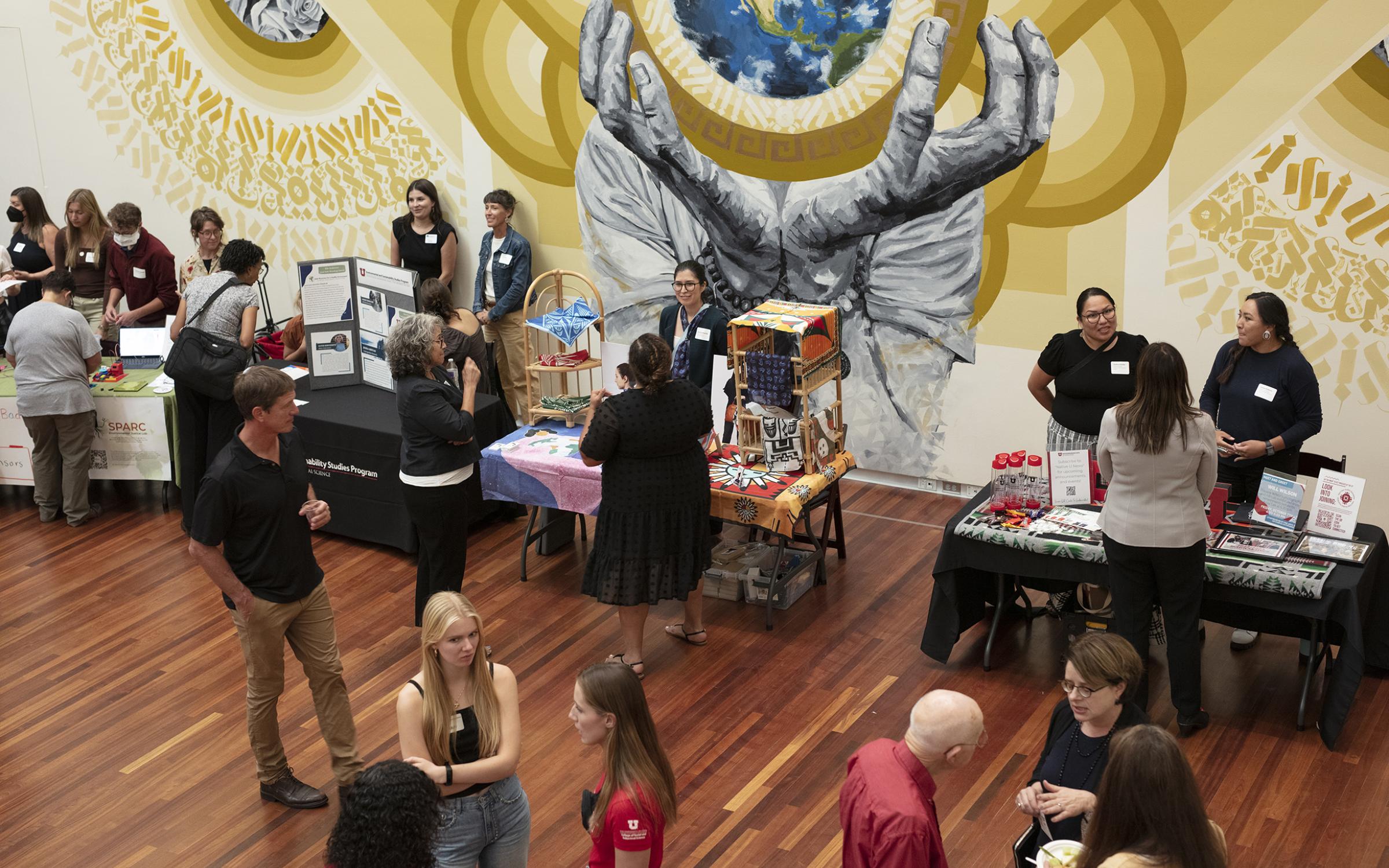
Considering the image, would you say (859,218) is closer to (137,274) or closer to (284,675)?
(284,675)

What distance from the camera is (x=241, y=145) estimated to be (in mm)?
9258

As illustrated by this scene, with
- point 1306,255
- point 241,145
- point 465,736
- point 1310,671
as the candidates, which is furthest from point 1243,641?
point 241,145

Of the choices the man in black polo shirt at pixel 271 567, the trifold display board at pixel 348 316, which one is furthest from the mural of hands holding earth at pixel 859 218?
the man in black polo shirt at pixel 271 567

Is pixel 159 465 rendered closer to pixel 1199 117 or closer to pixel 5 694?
pixel 5 694

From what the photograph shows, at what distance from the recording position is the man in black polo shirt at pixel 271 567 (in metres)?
4.00

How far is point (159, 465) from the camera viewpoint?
7.29m

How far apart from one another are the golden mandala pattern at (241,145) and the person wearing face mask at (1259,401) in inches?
203

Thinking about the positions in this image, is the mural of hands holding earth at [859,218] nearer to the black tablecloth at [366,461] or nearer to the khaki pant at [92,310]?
the black tablecloth at [366,461]

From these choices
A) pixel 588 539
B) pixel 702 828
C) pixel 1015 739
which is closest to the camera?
pixel 702 828

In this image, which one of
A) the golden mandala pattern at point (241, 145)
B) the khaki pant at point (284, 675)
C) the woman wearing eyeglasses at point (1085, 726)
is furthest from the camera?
the golden mandala pattern at point (241, 145)

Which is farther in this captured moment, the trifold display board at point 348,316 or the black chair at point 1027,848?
the trifold display board at point 348,316

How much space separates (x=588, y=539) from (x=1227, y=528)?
3255mm

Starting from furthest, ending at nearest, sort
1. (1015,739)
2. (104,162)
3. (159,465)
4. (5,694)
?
(104,162) → (159,465) → (5,694) → (1015,739)

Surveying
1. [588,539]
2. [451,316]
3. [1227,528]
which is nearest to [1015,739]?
[1227,528]
